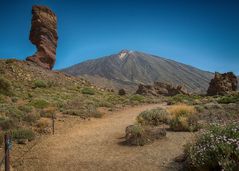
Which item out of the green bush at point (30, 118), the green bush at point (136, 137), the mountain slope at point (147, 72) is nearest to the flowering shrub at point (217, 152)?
the green bush at point (136, 137)

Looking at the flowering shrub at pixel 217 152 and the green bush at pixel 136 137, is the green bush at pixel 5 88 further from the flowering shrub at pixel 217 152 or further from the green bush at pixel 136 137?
the flowering shrub at pixel 217 152

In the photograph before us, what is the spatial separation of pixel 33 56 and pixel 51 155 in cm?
3585

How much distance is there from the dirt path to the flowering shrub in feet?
3.12

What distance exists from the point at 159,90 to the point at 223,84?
34.9ft

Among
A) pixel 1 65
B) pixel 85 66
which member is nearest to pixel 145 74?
pixel 85 66

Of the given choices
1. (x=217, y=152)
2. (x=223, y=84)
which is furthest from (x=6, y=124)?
(x=223, y=84)

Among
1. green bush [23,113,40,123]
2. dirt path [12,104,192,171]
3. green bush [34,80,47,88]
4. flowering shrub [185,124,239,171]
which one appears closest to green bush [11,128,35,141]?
dirt path [12,104,192,171]

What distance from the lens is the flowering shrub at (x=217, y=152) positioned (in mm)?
5324

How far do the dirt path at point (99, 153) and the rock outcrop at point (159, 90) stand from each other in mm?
34099

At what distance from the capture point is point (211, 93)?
46344 mm

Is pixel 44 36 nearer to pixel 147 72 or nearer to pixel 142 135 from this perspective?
pixel 142 135

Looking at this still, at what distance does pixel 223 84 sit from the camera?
45500mm

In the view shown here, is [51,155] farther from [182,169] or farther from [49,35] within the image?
[49,35]

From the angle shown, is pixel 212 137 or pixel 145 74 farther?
pixel 145 74
